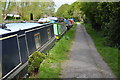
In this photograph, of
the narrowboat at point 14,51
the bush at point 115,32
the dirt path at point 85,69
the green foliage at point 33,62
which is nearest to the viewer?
the narrowboat at point 14,51

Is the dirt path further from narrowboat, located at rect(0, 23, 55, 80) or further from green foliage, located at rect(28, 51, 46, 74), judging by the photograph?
narrowboat, located at rect(0, 23, 55, 80)

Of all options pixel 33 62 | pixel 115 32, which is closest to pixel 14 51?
pixel 33 62

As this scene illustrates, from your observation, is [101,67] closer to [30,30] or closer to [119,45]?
[30,30]

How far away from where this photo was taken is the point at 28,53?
18.1 feet

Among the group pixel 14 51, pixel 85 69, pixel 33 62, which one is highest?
pixel 14 51

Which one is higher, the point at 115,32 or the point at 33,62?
the point at 115,32

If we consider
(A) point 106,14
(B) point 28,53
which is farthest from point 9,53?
(A) point 106,14

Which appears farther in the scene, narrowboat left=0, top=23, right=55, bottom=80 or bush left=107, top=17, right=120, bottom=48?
bush left=107, top=17, right=120, bottom=48

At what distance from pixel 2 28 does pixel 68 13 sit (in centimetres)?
5666

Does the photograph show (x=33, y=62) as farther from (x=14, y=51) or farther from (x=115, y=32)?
(x=115, y=32)

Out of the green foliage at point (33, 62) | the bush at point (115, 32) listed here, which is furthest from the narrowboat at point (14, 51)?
the bush at point (115, 32)

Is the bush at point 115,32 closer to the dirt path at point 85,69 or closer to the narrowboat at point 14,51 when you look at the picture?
the dirt path at point 85,69

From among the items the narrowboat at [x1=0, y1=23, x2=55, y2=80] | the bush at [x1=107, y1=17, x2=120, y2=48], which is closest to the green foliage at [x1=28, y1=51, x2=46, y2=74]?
the narrowboat at [x1=0, y1=23, x2=55, y2=80]

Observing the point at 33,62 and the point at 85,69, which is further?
the point at 85,69
